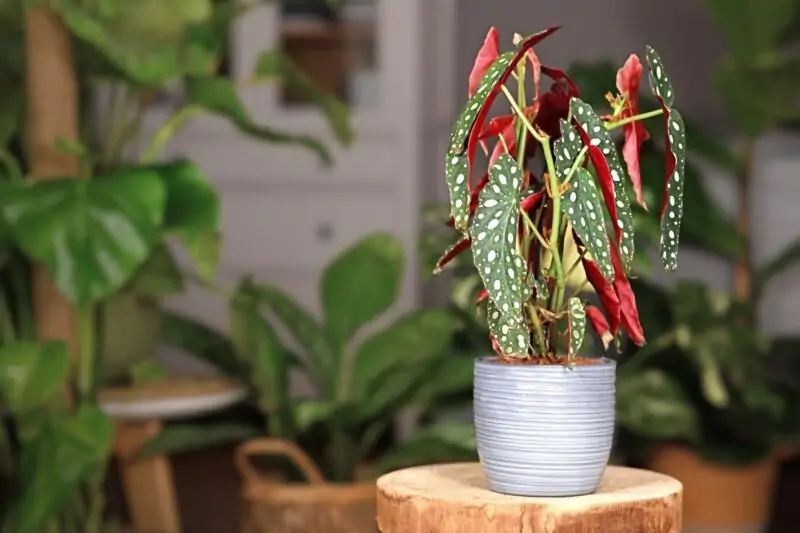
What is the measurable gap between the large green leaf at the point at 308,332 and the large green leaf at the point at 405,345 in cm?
7

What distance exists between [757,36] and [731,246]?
1.55 ft

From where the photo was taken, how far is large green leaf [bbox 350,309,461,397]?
202cm

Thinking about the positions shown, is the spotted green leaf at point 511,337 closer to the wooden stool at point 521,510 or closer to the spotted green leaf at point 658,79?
the wooden stool at point 521,510

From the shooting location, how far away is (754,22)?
8.29 feet

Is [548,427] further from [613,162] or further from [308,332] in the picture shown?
[308,332]

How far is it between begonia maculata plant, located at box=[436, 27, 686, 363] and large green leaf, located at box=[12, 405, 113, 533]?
77 centimetres

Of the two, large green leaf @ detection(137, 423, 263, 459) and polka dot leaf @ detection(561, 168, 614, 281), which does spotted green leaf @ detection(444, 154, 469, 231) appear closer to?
polka dot leaf @ detection(561, 168, 614, 281)

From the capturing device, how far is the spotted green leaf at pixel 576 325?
3.41 ft

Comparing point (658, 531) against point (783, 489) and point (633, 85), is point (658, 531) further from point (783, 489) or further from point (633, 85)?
point (783, 489)

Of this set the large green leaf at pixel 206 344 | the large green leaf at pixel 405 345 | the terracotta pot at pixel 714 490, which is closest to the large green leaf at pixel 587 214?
the large green leaf at pixel 405 345

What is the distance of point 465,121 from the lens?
39.9 inches

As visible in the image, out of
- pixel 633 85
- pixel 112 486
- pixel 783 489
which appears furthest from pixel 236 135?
pixel 633 85

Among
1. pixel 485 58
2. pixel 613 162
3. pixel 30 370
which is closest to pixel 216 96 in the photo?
pixel 30 370

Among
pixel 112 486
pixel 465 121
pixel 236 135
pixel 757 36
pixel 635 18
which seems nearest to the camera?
pixel 465 121
